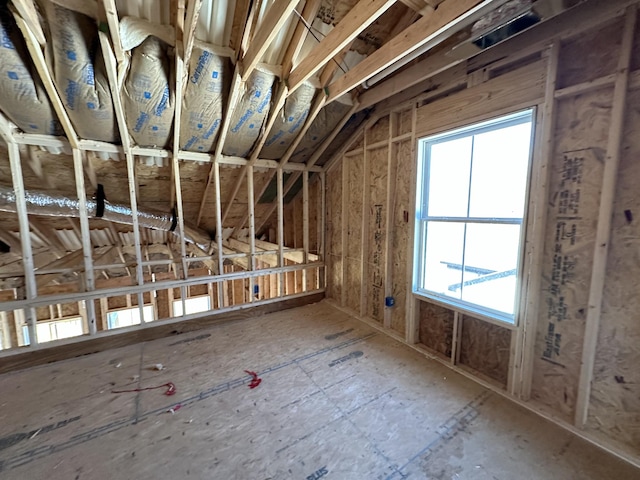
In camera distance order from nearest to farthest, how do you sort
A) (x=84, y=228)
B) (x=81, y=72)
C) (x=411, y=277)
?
1. (x=81, y=72)
2. (x=84, y=228)
3. (x=411, y=277)

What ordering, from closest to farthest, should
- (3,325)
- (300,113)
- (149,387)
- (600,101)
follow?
(600,101) < (149,387) < (300,113) < (3,325)

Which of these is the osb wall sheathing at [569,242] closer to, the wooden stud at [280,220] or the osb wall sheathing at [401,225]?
the osb wall sheathing at [401,225]

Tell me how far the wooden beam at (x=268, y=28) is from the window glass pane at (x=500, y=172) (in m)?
2.00

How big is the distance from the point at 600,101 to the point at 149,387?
4.26 m

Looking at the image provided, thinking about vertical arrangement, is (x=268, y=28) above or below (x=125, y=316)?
above

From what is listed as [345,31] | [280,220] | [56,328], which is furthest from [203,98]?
[56,328]

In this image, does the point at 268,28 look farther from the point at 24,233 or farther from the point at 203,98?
the point at 24,233

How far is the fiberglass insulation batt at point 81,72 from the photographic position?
190 centimetres

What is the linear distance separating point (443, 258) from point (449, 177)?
92 centimetres

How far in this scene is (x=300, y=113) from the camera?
3184 millimetres

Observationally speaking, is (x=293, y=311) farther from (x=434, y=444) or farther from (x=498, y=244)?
(x=498, y=244)

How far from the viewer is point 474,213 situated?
8.30ft

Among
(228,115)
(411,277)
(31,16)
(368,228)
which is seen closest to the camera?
(31,16)

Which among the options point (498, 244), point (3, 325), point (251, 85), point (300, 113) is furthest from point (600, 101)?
point (3, 325)
